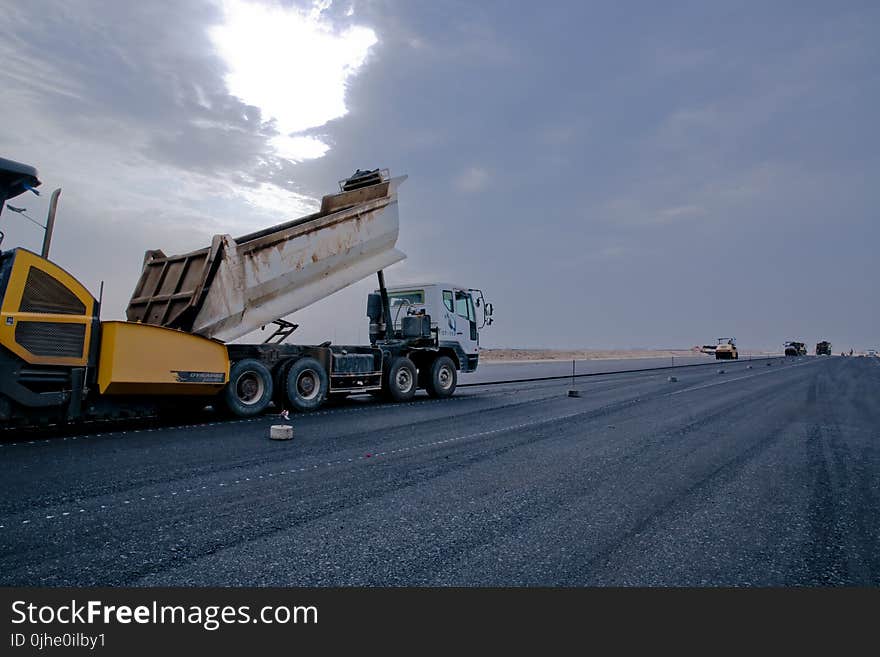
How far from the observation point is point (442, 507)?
462 centimetres

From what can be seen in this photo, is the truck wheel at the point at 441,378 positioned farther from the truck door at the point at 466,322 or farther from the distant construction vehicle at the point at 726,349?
the distant construction vehicle at the point at 726,349

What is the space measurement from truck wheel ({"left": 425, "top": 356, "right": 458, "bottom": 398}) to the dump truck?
4 centimetres

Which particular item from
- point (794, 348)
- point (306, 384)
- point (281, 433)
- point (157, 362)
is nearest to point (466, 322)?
point (306, 384)

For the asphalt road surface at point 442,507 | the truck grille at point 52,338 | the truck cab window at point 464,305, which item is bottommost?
Result: the asphalt road surface at point 442,507

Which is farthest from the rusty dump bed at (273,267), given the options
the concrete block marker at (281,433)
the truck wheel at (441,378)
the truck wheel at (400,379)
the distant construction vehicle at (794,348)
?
the distant construction vehicle at (794,348)

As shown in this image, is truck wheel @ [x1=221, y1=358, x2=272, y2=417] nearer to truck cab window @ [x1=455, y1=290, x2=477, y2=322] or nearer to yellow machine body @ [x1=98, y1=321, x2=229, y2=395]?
yellow machine body @ [x1=98, y1=321, x2=229, y2=395]

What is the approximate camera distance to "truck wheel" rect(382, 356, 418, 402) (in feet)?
44.8

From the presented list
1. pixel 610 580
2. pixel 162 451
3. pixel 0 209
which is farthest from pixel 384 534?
pixel 0 209

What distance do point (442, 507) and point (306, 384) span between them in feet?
24.5

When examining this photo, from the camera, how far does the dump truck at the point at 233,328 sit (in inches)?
297

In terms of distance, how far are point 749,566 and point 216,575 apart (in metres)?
3.24

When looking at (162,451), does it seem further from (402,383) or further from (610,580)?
(402,383)

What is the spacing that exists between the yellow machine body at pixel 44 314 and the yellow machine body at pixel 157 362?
36 centimetres

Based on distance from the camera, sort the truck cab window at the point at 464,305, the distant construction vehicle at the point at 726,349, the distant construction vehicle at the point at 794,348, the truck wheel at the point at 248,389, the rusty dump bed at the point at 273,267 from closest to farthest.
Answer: the rusty dump bed at the point at 273,267 → the truck wheel at the point at 248,389 → the truck cab window at the point at 464,305 → the distant construction vehicle at the point at 726,349 → the distant construction vehicle at the point at 794,348
